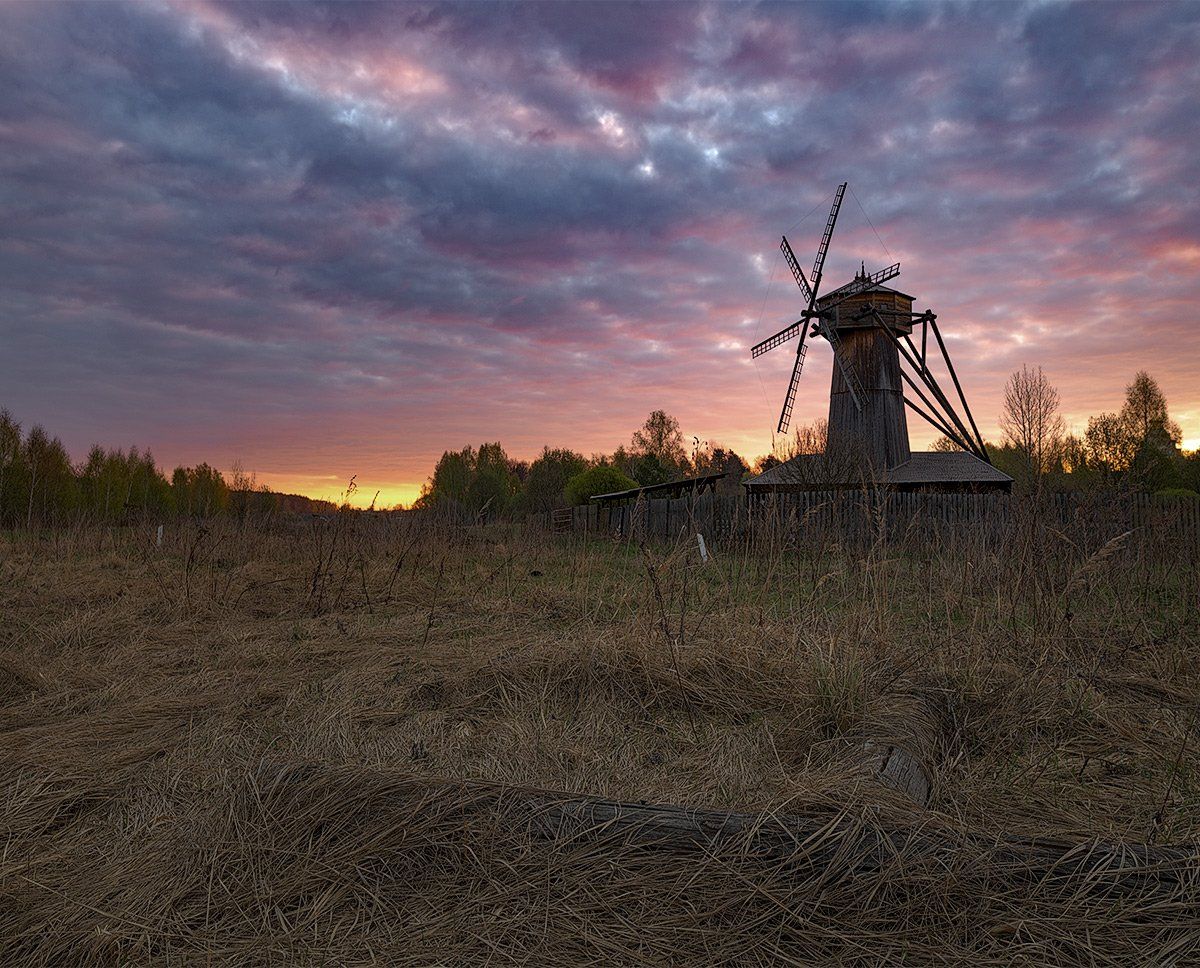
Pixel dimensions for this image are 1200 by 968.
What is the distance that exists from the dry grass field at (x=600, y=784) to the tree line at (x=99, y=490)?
724 cm

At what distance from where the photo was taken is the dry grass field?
6.17ft

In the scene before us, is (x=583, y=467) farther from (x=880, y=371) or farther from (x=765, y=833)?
(x=765, y=833)

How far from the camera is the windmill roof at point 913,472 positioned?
56.3 ft

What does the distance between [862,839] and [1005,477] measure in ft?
74.5

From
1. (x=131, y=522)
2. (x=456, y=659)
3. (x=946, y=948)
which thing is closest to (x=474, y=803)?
(x=946, y=948)

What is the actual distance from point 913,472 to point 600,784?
22.3 m

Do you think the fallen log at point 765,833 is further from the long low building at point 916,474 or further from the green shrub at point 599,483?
the green shrub at point 599,483

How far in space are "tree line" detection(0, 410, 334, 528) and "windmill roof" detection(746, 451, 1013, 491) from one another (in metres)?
11.6

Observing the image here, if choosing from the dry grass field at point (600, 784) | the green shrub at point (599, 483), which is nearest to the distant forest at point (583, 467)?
the green shrub at point (599, 483)

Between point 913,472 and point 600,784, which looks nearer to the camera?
point 600,784

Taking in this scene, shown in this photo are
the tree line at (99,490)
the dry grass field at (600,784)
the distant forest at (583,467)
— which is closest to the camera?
the dry grass field at (600,784)

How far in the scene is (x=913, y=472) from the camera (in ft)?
73.9

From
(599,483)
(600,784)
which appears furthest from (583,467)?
(600,784)

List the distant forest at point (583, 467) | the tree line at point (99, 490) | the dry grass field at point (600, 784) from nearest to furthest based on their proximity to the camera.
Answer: the dry grass field at point (600, 784) < the tree line at point (99, 490) < the distant forest at point (583, 467)
